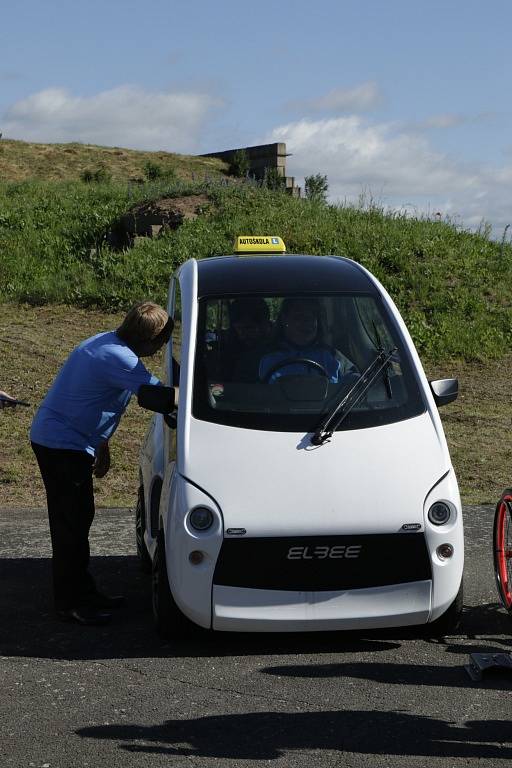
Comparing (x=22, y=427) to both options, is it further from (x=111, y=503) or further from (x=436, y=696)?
(x=436, y=696)

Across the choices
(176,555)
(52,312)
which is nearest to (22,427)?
(52,312)

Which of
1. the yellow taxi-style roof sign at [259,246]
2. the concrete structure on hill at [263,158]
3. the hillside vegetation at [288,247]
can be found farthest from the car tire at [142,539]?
the concrete structure on hill at [263,158]

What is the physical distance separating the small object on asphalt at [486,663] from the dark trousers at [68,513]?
7.50 feet

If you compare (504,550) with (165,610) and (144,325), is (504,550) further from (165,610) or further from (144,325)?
(144,325)

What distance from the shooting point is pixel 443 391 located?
6992mm

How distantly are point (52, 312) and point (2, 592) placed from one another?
12.0 metres

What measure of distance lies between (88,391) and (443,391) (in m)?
2.02

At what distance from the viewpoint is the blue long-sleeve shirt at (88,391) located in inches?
266

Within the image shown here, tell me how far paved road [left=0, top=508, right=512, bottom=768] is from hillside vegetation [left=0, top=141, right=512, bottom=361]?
11.9 metres

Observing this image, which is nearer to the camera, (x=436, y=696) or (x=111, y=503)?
(x=436, y=696)

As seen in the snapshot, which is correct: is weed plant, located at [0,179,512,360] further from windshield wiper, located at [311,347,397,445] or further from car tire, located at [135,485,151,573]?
windshield wiper, located at [311,347,397,445]

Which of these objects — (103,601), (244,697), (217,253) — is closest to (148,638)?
(103,601)

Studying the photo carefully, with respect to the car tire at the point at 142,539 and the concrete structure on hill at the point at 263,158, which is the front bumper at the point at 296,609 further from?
the concrete structure on hill at the point at 263,158

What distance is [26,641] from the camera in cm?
658
